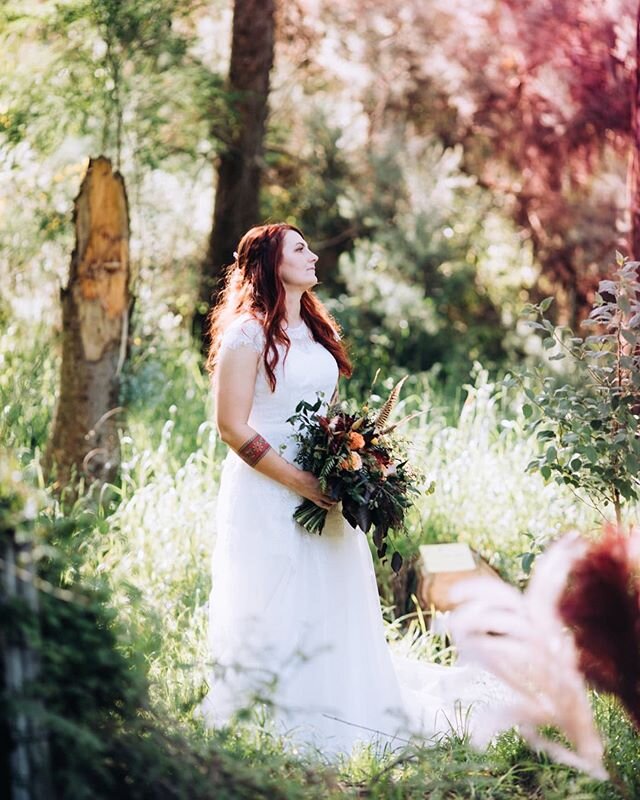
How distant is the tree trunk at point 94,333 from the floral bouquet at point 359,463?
2419mm

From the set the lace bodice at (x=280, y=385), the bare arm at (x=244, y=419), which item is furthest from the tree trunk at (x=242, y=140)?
the bare arm at (x=244, y=419)

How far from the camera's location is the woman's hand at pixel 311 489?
12.4 feet

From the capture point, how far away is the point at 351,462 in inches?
142

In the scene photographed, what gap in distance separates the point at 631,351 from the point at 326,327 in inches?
50.9

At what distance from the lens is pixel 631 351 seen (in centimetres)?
431

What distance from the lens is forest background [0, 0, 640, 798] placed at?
9.18ft

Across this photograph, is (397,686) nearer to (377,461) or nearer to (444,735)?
(444,735)

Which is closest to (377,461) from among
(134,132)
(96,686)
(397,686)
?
(397,686)

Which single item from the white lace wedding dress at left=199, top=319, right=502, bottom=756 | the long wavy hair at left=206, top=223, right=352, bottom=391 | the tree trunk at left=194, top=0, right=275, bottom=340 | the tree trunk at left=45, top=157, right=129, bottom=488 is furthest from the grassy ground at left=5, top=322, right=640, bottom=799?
the tree trunk at left=194, top=0, right=275, bottom=340

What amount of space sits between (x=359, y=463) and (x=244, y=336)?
0.66m

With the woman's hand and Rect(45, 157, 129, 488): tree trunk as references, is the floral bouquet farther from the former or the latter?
Rect(45, 157, 129, 488): tree trunk

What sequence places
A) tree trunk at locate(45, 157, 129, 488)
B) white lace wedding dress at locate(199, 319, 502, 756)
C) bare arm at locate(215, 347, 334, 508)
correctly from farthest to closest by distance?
tree trunk at locate(45, 157, 129, 488), white lace wedding dress at locate(199, 319, 502, 756), bare arm at locate(215, 347, 334, 508)

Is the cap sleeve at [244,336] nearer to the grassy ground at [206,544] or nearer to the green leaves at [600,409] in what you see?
the grassy ground at [206,544]

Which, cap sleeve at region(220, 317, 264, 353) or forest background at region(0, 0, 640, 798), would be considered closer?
forest background at region(0, 0, 640, 798)
